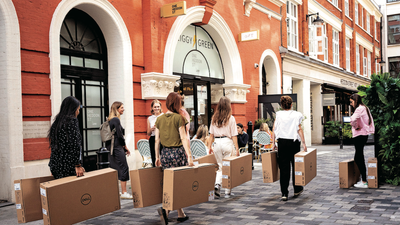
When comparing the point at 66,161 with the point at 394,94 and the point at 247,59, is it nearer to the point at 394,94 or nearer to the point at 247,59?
the point at 394,94

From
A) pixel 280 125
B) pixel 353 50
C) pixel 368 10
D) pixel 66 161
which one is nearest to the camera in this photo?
pixel 66 161

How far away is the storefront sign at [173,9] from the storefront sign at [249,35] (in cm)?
376

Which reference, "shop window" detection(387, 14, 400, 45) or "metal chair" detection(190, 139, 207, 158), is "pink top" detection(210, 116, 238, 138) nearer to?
"metal chair" detection(190, 139, 207, 158)

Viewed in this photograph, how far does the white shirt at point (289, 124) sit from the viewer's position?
6078 mm

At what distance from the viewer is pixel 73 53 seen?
8.01 m

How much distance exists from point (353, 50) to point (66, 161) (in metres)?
25.8

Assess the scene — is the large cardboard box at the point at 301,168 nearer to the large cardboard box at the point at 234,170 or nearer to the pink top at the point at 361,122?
the large cardboard box at the point at 234,170

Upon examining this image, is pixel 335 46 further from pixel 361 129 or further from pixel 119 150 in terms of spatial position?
pixel 119 150

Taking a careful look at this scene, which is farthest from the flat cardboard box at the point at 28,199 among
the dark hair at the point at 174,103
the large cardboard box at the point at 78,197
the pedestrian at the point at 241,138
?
the pedestrian at the point at 241,138

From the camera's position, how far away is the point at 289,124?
6098 mm

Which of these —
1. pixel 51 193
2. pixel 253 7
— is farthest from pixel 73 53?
pixel 253 7

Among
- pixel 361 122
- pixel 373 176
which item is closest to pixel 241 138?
pixel 361 122

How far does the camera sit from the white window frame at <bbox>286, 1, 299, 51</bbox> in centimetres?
1803

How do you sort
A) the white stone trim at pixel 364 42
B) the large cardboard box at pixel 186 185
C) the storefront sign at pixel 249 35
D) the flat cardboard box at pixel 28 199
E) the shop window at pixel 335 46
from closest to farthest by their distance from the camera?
the flat cardboard box at pixel 28 199 < the large cardboard box at pixel 186 185 < the storefront sign at pixel 249 35 < the shop window at pixel 335 46 < the white stone trim at pixel 364 42
